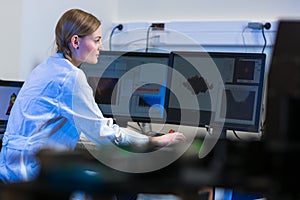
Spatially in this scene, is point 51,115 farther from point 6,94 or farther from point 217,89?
point 217,89

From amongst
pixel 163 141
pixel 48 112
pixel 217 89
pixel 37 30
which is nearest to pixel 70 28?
pixel 48 112

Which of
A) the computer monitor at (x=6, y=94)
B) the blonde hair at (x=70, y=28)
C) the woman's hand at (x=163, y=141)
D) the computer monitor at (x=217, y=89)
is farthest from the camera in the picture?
the computer monitor at (x=6, y=94)

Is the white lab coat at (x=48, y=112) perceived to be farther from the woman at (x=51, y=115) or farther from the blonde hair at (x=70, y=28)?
the blonde hair at (x=70, y=28)

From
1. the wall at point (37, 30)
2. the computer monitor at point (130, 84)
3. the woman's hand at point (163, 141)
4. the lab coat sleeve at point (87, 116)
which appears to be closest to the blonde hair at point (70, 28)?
the lab coat sleeve at point (87, 116)

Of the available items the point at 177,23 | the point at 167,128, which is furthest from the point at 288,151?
the point at 177,23

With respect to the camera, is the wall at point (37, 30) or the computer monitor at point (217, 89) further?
the wall at point (37, 30)

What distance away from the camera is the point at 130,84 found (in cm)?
229

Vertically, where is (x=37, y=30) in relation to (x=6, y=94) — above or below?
above

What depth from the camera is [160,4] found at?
248 centimetres

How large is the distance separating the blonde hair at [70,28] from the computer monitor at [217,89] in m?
0.63

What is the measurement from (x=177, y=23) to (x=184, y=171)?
2.04 m

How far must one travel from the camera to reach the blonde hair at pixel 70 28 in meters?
1.65

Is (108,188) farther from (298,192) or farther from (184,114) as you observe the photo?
(184,114)

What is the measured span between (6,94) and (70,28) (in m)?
0.68
